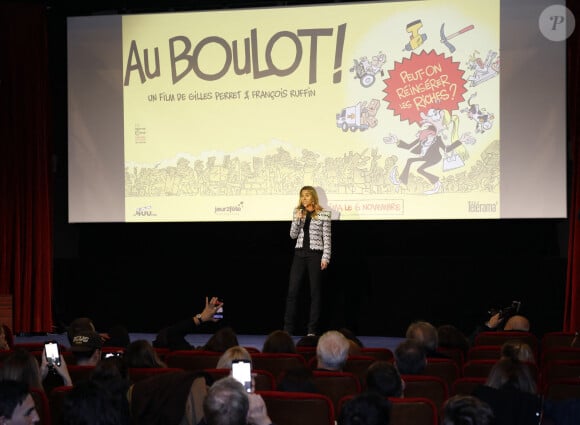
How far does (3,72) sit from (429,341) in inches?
241

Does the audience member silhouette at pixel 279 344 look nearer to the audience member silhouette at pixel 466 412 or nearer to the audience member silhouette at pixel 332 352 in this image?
the audience member silhouette at pixel 332 352

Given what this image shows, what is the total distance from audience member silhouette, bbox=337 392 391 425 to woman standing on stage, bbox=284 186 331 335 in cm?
542

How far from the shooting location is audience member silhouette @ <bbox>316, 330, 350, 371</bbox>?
4383 millimetres

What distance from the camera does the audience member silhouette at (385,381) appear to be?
3596mm

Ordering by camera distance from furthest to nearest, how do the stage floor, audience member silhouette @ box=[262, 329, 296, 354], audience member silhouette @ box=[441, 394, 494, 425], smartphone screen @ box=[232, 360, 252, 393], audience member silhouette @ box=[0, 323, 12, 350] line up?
the stage floor
audience member silhouette @ box=[0, 323, 12, 350]
audience member silhouette @ box=[262, 329, 296, 354]
smartphone screen @ box=[232, 360, 252, 393]
audience member silhouette @ box=[441, 394, 494, 425]

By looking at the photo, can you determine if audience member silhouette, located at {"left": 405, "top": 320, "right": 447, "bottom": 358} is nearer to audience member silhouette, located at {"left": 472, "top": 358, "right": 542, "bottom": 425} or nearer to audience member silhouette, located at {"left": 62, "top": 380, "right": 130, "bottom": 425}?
audience member silhouette, located at {"left": 472, "top": 358, "right": 542, "bottom": 425}

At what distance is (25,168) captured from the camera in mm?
9336

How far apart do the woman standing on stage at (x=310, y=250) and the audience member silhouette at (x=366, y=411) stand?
542 cm

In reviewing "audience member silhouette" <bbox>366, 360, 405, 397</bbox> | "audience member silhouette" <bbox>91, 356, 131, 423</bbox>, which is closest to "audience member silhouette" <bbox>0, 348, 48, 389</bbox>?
"audience member silhouette" <bbox>91, 356, 131, 423</bbox>

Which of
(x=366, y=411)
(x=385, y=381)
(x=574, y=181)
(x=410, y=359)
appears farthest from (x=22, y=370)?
(x=574, y=181)

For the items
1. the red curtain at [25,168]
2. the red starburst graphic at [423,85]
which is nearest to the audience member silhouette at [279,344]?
the red starburst graphic at [423,85]

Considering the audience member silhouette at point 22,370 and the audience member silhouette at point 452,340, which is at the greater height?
the audience member silhouette at point 22,370

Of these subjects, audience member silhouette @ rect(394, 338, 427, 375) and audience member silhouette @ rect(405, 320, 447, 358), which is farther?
audience member silhouette @ rect(405, 320, 447, 358)

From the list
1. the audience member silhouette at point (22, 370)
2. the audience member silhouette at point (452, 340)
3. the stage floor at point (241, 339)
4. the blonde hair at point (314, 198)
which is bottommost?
the stage floor at point (241, 339)
